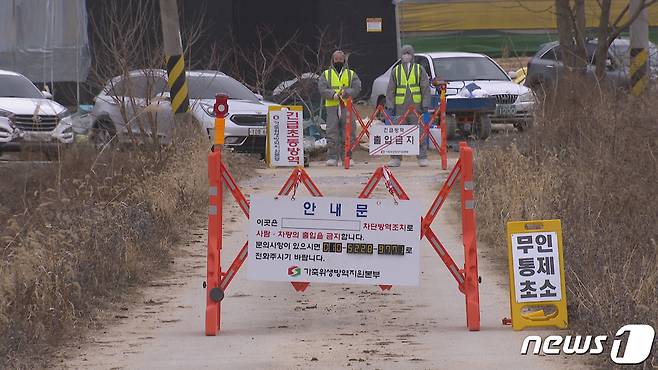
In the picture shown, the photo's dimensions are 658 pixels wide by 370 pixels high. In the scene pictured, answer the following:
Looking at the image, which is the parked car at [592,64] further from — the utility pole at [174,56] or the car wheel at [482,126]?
the utility pole at [174,56]

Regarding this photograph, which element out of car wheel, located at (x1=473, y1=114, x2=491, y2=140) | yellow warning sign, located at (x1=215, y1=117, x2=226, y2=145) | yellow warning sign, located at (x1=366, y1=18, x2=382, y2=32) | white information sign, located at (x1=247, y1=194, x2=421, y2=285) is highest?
yellow warning sign, located at (x1=215, y1=117, x2=226, y2=145)

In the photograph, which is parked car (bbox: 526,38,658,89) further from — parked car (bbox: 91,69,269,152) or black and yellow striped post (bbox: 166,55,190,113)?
black and yellow striped post (bbox: 166,55,190,113)

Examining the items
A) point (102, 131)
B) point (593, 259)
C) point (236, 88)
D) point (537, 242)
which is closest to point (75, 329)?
point (537, 242)

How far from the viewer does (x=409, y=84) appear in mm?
19953

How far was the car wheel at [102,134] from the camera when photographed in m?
18.7

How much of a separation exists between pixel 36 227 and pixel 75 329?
4328 millimetres

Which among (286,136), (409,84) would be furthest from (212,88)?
(286,136)

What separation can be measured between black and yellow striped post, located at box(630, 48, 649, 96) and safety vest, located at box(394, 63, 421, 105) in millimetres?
3737

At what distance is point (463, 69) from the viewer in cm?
2575

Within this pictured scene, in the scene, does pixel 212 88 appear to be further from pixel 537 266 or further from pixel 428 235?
pixel 537 266

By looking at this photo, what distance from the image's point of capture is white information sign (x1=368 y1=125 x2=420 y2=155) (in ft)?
63.2

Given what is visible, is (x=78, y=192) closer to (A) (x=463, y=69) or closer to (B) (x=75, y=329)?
(B) (x=75, y=329)

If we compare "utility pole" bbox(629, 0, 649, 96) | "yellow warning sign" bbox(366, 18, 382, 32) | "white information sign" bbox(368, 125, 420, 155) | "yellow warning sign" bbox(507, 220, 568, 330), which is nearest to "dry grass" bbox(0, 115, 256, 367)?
"white information sign" bbox(368, 125, 420, 155)

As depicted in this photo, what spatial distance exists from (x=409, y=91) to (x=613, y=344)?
40.7 feet
